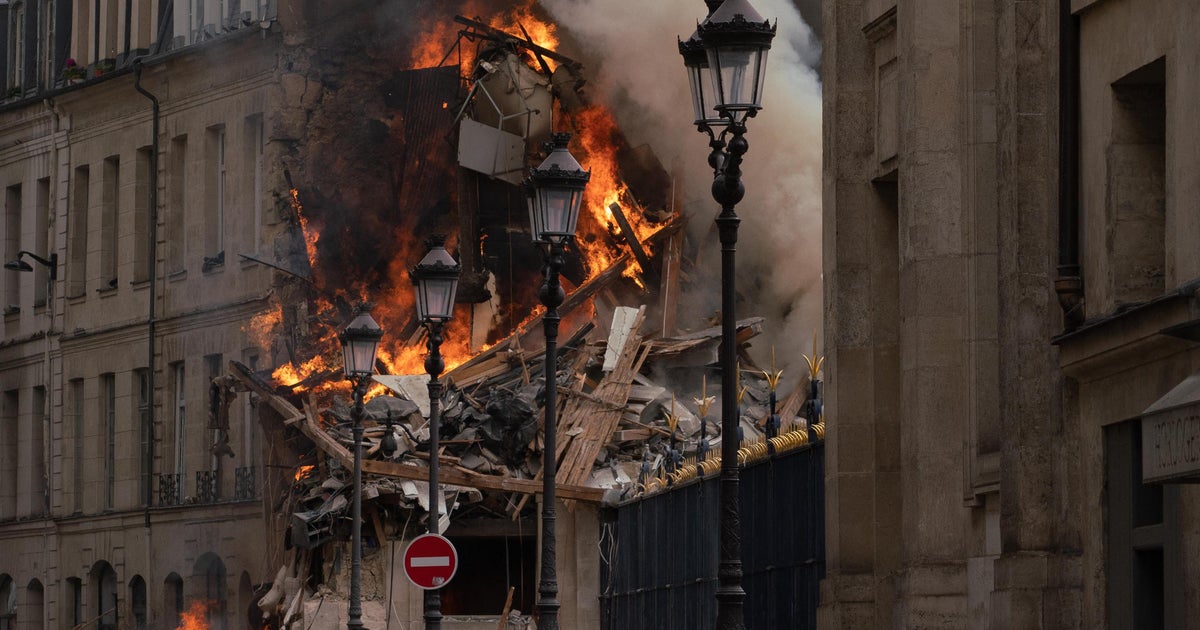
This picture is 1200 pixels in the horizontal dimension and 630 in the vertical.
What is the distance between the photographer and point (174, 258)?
185 feet

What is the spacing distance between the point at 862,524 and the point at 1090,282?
4.32 meters

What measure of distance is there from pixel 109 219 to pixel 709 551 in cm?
3520

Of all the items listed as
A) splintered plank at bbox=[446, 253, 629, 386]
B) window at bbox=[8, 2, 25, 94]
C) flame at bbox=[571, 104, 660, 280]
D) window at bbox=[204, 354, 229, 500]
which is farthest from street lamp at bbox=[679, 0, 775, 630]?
window at bbox=[8, 2, 25, 94]

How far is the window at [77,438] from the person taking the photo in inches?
2345

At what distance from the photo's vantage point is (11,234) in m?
64.2

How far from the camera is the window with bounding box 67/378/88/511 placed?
59.6 metres

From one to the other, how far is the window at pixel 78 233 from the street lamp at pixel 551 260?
135 feet

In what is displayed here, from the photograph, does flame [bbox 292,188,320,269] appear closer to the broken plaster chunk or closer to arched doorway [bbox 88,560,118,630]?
the broken plaster chunk

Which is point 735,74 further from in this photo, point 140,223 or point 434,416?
point 140,223

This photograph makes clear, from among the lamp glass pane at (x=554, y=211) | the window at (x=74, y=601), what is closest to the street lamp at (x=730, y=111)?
the lamp glass pane at (x=554, y=211)

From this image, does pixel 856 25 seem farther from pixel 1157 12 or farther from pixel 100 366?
pixel 100 366

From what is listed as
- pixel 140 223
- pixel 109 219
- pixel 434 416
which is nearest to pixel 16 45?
pixel 109 219

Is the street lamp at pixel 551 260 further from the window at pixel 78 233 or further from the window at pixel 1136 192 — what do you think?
the window at pixel 78 233

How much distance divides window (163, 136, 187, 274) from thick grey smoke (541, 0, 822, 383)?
12.1 metres
